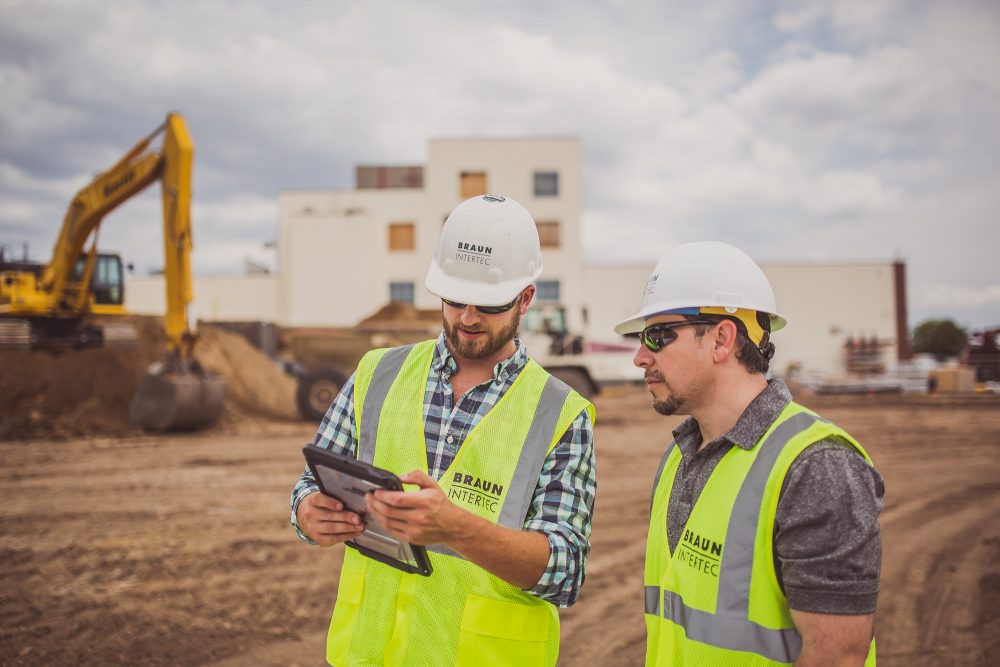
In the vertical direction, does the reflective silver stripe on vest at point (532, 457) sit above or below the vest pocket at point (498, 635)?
above

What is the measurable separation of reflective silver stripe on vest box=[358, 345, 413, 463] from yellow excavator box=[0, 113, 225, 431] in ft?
37.5

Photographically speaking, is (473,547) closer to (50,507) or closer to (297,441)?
(50,507)

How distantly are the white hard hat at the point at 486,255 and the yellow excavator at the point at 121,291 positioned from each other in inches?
452

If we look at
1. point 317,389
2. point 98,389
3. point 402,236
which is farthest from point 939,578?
point 402,236

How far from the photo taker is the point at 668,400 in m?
2.07

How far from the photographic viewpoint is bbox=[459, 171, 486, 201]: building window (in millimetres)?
34500

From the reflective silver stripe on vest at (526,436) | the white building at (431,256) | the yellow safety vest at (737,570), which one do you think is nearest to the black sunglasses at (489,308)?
the reflective silver stripe on vest at (526,436)

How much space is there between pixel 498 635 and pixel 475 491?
1.25 feet

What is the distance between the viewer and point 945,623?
493 cm

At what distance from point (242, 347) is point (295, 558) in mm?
13917

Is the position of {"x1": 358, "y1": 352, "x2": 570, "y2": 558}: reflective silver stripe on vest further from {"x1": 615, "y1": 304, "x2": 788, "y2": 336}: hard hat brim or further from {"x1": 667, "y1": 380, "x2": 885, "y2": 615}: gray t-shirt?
{"x1": 667, "y1": 380, "x2": 885, "y2": 615}: gray t-shirt

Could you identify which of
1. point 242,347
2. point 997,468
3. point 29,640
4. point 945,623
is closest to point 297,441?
point 242,347

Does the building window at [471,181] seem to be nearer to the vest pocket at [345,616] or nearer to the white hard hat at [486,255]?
the white hard hat at [486,255]

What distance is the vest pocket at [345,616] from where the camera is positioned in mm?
1973
